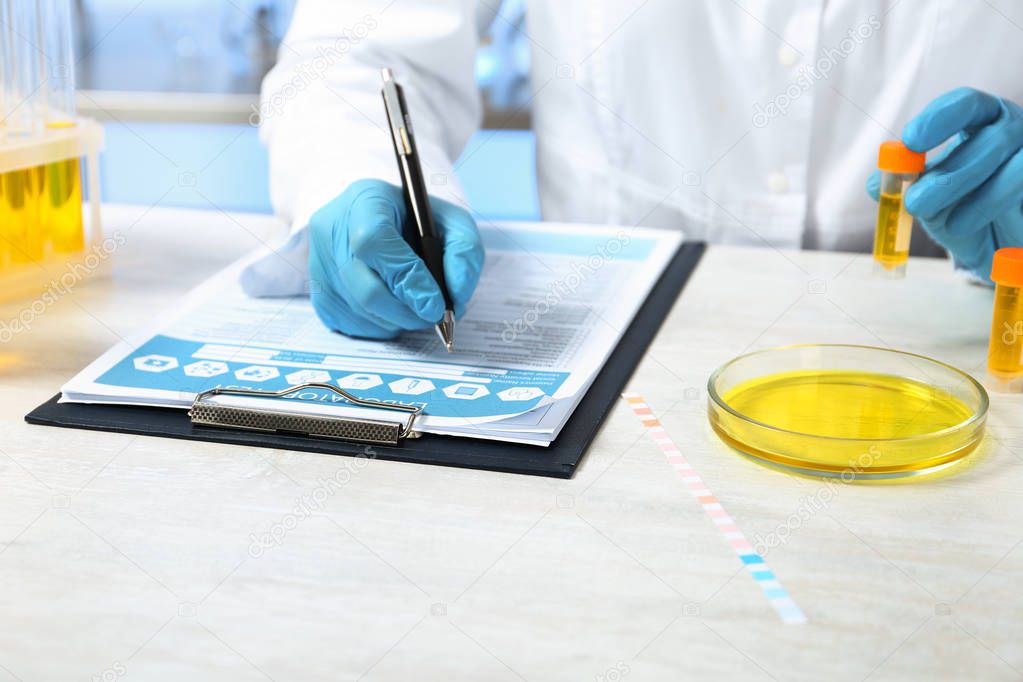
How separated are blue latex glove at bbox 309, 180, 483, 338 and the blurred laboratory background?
7.49ft

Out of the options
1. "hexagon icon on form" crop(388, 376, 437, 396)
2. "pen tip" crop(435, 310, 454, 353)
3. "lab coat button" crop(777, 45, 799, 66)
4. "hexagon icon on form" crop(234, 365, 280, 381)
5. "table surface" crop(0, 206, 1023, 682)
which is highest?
"lab coat button" crop(777, 45, 799, 66)

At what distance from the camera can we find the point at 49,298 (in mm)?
1032

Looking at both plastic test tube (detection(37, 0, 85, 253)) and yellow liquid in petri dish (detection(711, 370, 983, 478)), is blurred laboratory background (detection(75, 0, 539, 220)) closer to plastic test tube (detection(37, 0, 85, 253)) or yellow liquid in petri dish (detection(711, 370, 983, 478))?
plastic test tube (detection(37, 0, 85, 253))

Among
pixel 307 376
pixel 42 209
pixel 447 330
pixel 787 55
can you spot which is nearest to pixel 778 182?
pixel 787 55

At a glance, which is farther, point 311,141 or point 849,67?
point 849,67

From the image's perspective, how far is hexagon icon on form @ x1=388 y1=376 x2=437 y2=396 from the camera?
781 millimetres

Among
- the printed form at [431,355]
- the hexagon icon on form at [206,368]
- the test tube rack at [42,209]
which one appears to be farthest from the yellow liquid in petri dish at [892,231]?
the test tube rack at [42,209]

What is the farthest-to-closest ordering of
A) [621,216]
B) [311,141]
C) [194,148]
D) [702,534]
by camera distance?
[194,148]
[621,216]
[311,141]
[702,534]

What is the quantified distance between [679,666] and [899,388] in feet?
1.19

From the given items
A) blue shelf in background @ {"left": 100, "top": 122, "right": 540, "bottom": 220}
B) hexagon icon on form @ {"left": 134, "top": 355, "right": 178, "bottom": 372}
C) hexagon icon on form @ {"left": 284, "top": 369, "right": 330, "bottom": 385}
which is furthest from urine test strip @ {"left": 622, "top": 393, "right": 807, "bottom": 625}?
blue shelf in background @ {"left": 100, "top": 122, "right": 540, "bottom": 220}

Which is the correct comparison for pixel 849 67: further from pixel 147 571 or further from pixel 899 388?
pixel 147 571

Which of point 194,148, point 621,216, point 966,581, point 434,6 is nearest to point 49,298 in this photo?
point 434,6

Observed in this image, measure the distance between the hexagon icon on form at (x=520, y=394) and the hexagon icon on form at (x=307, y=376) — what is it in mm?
140

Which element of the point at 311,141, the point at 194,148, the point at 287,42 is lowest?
the point at 194,148
